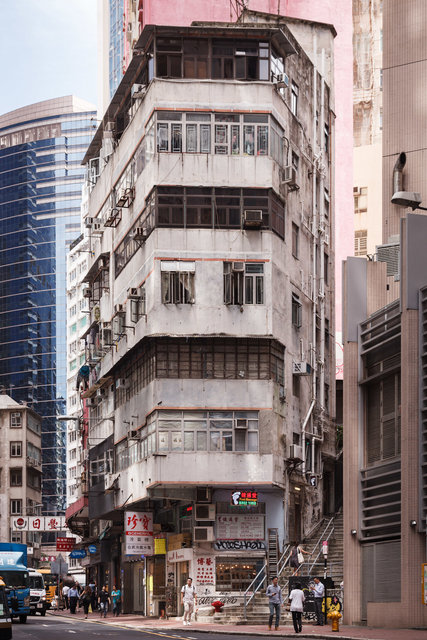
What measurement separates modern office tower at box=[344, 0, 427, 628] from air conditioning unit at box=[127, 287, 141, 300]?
16156mm

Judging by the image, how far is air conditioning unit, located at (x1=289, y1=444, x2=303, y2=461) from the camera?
53031mm

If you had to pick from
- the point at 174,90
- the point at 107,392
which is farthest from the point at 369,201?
the point at 174,90

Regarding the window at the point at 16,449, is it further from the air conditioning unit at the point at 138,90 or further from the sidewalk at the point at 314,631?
the sidewalk at the point at 314,631

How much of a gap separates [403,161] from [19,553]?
21.6 m

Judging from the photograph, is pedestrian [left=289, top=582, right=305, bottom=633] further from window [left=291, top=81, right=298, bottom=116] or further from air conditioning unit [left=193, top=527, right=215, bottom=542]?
window [left=291, top=81, right=298, bottom=116]

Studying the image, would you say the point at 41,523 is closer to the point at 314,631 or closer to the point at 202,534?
the point at 202,534

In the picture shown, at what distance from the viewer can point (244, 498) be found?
50.6 meters

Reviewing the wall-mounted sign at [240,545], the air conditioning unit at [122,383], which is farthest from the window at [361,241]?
the wall-mounted sign at [240,545]

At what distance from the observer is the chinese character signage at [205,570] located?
166 feet

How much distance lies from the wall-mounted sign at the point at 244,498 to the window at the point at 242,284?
781 centimetres

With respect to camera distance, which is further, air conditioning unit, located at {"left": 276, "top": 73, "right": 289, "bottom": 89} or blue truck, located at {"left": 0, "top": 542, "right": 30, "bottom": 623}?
air conditioning unit, located at {"left": 276, "top": 73, "right": 289, "bottom": 89}

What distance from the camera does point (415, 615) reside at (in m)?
33.3

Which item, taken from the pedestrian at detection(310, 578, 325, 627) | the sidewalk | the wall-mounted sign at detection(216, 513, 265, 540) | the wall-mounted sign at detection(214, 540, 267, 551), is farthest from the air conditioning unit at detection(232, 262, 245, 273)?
the pedestrian at detection(310, 578, 325, 627)

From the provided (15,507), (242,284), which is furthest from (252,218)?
(15,507)
